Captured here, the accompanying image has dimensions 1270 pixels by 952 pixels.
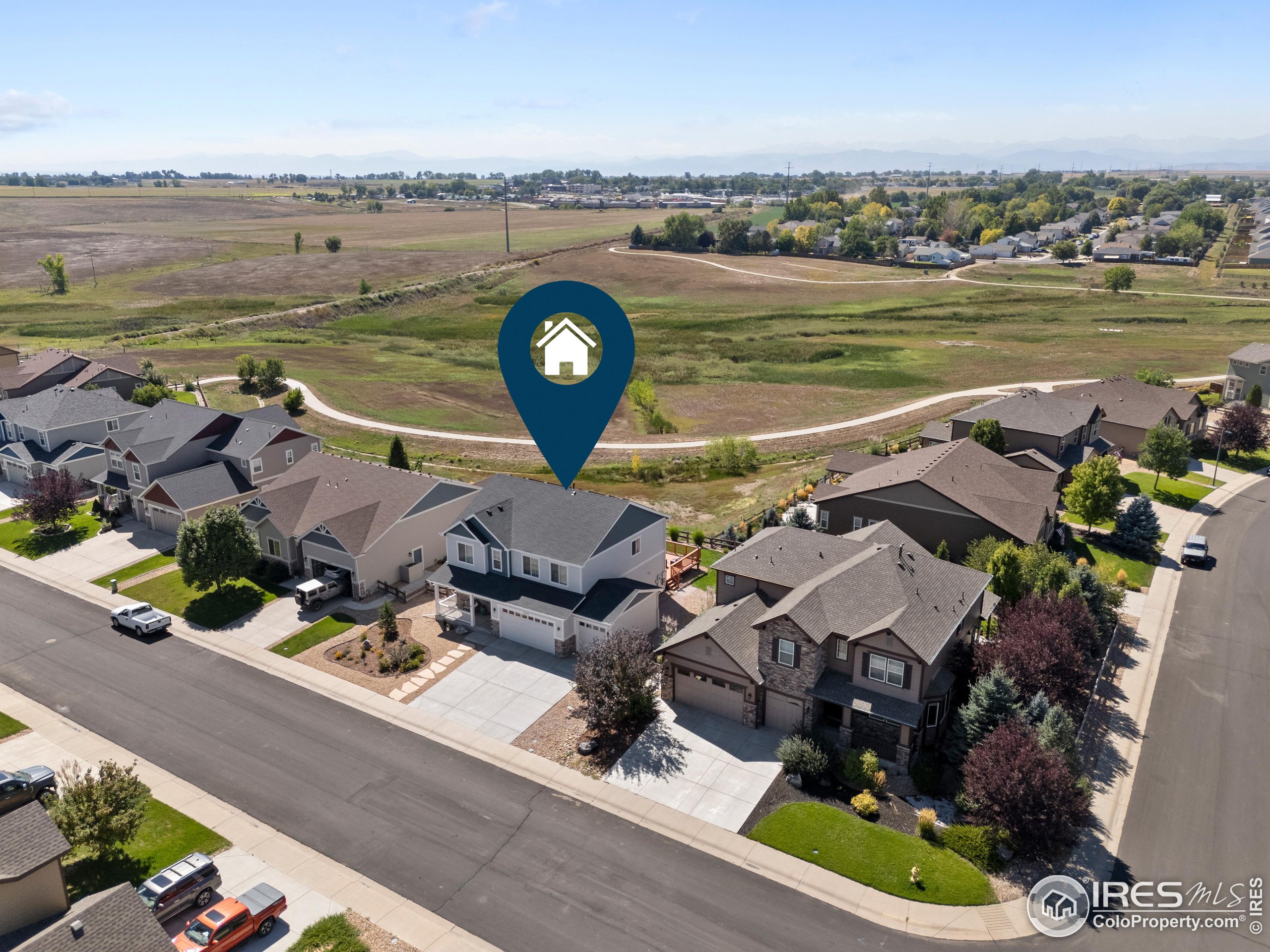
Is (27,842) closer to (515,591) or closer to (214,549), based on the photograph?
(515,591)

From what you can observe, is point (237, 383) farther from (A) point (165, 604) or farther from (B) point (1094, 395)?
(B) point (1094, 395)

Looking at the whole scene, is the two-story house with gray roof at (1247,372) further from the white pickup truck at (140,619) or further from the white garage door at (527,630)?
the white pickup truck at (140,619)

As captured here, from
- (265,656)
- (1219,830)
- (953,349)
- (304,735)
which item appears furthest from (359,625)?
(953,349)

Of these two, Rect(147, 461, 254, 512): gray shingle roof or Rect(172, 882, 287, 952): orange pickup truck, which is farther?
Rect(147, 461, 254, 512): gray shingle roof

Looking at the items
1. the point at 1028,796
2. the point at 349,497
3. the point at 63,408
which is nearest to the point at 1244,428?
the point at 1028,796

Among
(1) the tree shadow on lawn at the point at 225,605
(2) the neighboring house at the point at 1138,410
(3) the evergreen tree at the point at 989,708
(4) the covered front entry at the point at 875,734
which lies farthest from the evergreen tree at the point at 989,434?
(1) the tree shadow on lawn at the point at 225,605

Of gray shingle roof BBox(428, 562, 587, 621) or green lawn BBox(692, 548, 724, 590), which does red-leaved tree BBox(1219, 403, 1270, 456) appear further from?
gray shingle roof BBox(428, 562, 587, 621)

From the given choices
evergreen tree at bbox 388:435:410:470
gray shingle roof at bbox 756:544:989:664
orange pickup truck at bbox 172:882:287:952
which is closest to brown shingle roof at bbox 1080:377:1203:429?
gray shingle roof at bbox 756:544:989:664
